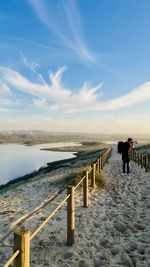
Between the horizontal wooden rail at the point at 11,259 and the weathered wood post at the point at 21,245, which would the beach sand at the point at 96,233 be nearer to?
the weathered wood post at the point at 21,245

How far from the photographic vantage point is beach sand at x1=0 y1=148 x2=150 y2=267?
6.45 metres

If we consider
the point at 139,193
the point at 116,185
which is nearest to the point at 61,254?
the point at 139,193

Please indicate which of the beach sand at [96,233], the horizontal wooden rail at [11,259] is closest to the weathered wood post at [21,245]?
the horizontal wooden rail at [11,259]

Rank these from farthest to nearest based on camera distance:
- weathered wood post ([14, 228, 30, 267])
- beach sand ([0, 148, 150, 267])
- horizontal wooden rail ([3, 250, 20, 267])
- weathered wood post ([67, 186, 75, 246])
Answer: weathered wood post ([67, 186, 75, 246]) < beach sand ([0, 148, 150, 267]) < weathered wood post ([14, 228, 30, 267]) < horizontal wooden rail ([3, 250, 20, 267])

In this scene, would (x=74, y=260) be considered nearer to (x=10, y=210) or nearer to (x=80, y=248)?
(x=80, y=248)

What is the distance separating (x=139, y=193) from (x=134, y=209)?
2854mm

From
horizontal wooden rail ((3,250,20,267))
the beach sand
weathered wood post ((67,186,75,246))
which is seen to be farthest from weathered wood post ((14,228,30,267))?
weathered wood post ((67,186,75,246))

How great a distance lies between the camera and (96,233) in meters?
8.02

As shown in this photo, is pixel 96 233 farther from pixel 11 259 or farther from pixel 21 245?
pixel 11 259

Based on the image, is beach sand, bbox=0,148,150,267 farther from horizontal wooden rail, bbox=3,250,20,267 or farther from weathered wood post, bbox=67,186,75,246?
horizontal wooden rail, bbox=3,250,20,267

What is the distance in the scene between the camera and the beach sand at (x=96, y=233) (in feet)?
21.2

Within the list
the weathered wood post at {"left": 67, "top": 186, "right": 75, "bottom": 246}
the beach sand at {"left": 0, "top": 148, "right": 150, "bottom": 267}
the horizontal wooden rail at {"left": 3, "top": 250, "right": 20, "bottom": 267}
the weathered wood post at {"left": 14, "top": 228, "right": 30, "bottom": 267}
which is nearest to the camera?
the horizontal wooden rail at {"left": 3, "top": 250, "right": 20, "bottom": 267}

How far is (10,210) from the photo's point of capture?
11.0 m

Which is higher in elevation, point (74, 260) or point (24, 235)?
point (24, 235)
